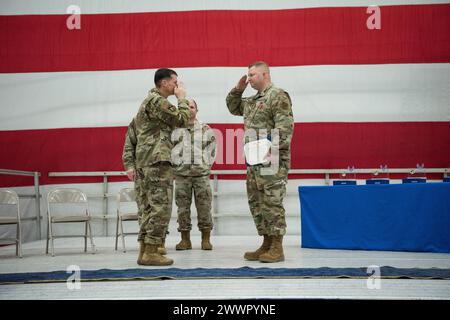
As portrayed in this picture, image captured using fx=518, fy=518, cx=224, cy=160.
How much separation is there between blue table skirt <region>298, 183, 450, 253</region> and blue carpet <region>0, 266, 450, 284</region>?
103cm

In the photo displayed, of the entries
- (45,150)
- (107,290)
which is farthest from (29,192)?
(107,290)

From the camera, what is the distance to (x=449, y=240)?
13.4 feet

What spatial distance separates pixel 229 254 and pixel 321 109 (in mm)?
2750

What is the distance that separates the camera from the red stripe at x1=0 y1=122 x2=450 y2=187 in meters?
6.29

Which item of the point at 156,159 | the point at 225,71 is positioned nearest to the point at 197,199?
the point at 156,159

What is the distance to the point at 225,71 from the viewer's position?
255 inches

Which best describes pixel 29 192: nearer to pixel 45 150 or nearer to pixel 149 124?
pixel 45 150

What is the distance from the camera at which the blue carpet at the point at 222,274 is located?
2.94 metres

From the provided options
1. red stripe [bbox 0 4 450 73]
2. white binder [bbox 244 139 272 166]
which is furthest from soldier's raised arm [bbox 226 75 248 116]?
red stripe [bbox 0 4 450 73]

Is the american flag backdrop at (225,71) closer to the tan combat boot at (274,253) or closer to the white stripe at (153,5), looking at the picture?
the white stripe at (153,5)

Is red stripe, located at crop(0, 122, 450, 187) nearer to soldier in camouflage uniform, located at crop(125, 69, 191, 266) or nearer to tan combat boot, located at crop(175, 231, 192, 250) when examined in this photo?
tan combat boot, located at crop(175, 231, 192, 250)

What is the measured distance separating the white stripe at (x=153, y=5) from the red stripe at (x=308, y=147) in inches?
59.3

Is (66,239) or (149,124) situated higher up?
(149,124)

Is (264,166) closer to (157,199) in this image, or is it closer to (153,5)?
(157,199)
